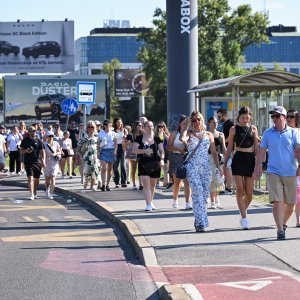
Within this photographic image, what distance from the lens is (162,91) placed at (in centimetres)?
8569

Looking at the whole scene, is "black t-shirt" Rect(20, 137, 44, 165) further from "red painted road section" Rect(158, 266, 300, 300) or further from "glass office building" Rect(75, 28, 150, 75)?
"glass office building" Rect(75, 28, 150, 75)

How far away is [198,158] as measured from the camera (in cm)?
1389

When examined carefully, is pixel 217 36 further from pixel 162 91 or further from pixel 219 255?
pixel 219 255

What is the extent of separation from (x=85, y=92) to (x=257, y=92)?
574 centimetres

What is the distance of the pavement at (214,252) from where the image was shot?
8.96 meters

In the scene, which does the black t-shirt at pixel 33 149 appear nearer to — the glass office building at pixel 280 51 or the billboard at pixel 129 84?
the billboard at pixel 129 84

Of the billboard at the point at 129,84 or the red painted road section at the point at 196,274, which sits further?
the billboard at the point at 129,84

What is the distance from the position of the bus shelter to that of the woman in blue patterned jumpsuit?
19.0ft

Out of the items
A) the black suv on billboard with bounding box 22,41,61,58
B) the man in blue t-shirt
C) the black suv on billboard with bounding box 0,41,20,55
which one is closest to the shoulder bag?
the man in blue t-shirt

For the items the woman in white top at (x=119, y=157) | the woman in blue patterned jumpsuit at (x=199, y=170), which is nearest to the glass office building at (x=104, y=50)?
the woman in white top at (x=119, y=157)

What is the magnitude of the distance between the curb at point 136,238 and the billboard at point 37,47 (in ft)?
156

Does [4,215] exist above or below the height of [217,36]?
below

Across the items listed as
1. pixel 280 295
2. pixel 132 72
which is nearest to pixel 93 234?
pixel 280 295

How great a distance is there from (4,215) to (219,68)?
58423 millimetres
